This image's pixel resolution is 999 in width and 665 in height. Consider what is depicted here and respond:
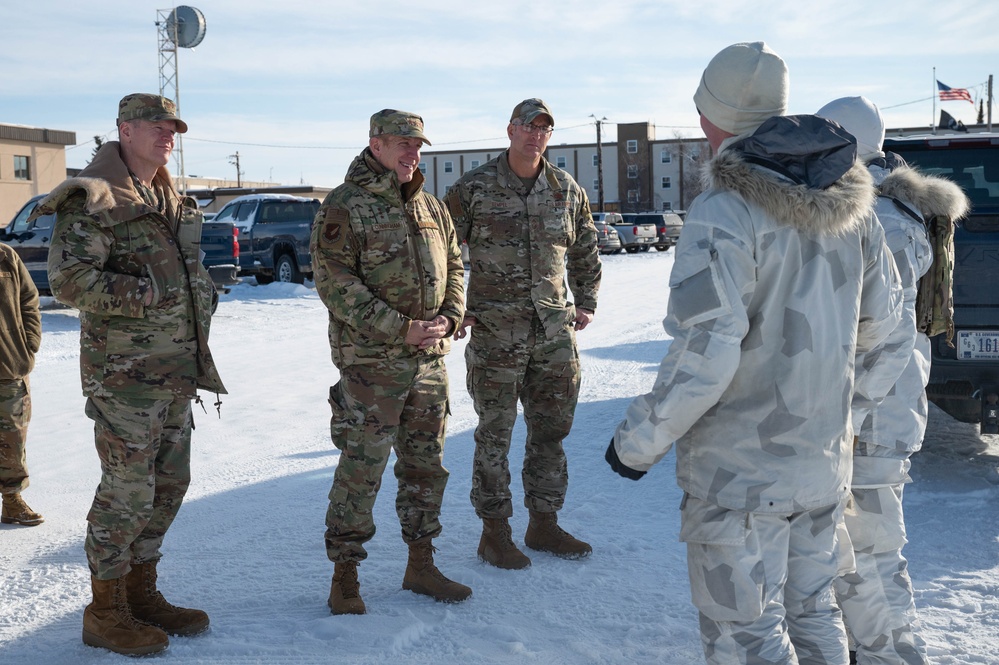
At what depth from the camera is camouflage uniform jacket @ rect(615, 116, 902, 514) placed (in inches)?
95.9

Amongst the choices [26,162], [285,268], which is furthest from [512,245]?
[26,162]

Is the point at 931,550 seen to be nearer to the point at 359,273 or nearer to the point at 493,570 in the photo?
the point at 493,570

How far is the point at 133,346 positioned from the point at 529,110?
2.24 metres

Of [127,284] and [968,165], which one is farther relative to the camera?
[968,165]

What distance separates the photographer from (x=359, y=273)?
4105mm

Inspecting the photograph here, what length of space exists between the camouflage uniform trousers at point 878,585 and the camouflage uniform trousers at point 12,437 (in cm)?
434

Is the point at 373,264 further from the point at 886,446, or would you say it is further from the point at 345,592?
the point at 886,446

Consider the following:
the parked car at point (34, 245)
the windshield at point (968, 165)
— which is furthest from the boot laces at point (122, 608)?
the parked car at point (34, 245)

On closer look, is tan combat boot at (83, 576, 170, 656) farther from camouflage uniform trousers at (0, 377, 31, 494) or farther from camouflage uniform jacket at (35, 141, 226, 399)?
camouflage uniform trousers at (0, 377, 31, 494)

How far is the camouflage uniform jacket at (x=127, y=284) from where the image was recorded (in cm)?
362

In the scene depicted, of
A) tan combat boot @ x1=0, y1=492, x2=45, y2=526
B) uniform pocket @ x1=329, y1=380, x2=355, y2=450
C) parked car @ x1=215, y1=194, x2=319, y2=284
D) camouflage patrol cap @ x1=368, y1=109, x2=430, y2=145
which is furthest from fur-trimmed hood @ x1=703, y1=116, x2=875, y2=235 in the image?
parked car @ x1=215, y1=194, x2=319, y2=284

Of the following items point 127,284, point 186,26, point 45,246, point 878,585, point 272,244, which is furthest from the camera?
point 186,26

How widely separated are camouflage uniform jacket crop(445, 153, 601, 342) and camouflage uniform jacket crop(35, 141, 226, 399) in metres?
1.41

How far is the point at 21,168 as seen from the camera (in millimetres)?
45594
